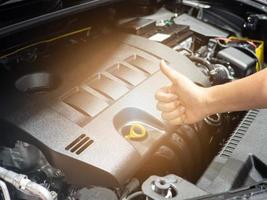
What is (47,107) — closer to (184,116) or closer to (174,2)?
(184,116)

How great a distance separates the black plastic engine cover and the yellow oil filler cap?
1 cm

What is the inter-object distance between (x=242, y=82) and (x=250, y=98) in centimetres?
4

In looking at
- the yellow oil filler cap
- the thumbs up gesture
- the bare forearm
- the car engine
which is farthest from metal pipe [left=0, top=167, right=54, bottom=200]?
the bare forearm

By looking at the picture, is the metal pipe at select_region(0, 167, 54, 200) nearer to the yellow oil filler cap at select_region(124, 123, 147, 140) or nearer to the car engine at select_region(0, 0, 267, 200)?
the car engine at select_region(0, 0, 267, 200)

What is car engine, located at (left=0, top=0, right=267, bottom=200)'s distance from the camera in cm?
89

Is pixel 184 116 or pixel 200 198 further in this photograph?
pixel 184 116

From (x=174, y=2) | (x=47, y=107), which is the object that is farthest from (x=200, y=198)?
(x=174, y=2)

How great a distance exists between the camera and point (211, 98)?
1.03 m

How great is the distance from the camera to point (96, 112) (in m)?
0.98

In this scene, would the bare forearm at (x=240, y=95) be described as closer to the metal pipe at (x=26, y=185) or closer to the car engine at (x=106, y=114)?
the car engine at (x=106, y=114)

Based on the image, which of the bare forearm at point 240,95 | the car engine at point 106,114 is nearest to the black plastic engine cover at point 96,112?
the car engine at point 106,114

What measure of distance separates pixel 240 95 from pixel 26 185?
1.79 ft

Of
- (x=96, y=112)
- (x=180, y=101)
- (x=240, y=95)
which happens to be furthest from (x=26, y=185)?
(x=240, y=95)

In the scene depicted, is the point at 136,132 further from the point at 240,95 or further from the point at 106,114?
the point at 240,95
